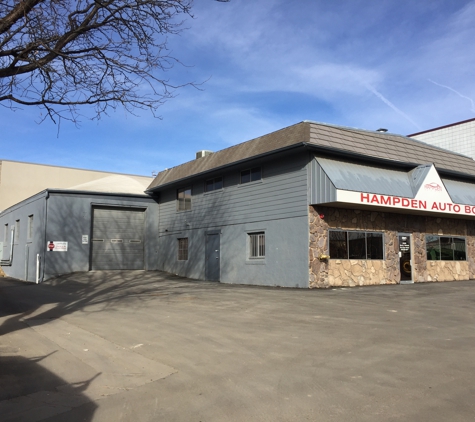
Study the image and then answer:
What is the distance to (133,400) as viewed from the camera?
5273 millimetres

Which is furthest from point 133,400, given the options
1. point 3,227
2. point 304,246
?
point 3,227

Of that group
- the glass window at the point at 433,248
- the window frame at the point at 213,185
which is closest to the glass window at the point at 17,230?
the window frame at the point at 213,185

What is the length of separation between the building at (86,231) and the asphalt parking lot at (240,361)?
9.88 metres

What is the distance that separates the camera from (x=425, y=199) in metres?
18.4

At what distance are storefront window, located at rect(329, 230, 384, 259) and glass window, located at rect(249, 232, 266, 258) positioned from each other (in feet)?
9.39

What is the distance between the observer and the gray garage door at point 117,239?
78.6ft

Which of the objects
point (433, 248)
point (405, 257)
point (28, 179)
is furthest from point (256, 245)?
point (28, 179)

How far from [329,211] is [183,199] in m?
9.45

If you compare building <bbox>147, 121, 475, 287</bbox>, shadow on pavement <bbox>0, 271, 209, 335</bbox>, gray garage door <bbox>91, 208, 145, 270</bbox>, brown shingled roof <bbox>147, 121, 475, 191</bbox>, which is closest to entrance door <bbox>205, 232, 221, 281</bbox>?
building <bbox>147, 121, 475, 287</bbox>

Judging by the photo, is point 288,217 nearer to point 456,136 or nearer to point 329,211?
point 329,211

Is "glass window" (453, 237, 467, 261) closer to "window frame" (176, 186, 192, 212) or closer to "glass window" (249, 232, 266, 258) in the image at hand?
"glass window" (249, 232, 266, 258)

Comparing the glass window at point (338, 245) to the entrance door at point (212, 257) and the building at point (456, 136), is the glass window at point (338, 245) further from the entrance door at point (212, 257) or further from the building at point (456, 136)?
the building at point (456, 136)

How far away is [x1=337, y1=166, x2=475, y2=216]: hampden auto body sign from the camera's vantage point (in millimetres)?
16016

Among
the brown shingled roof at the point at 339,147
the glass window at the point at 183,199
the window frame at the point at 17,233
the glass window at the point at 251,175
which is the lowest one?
the window frame at the point at 17,233
